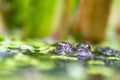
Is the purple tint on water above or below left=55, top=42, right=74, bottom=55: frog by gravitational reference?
below

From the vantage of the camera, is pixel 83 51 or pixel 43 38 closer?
pixel 83 51

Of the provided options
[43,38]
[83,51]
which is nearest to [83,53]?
[83,51]

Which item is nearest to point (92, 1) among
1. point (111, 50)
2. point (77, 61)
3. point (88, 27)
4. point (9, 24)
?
point (88, 27)

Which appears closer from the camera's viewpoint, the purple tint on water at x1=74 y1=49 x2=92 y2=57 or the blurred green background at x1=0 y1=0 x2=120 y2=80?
the blurred green background at x1=0 y1=0 x2=120 y2=80

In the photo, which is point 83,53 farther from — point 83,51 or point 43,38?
point 43,38

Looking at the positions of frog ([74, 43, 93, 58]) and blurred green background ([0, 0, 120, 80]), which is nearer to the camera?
blurred green background ([0, 0, 120, 80])

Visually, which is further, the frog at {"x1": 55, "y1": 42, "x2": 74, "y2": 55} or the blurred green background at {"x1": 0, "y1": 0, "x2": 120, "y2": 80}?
the frog at {"x1": 55, "y1": 42, "x2": 74, "y2": 55}

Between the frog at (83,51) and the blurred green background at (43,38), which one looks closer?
the blurred green background at (43,38)

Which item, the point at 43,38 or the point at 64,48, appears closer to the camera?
the point at 64,48

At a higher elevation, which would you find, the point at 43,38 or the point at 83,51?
the point at 43,38

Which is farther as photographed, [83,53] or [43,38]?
[43,38]

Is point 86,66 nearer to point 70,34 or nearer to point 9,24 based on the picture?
point 70,34

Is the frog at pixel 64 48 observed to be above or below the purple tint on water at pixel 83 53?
above
